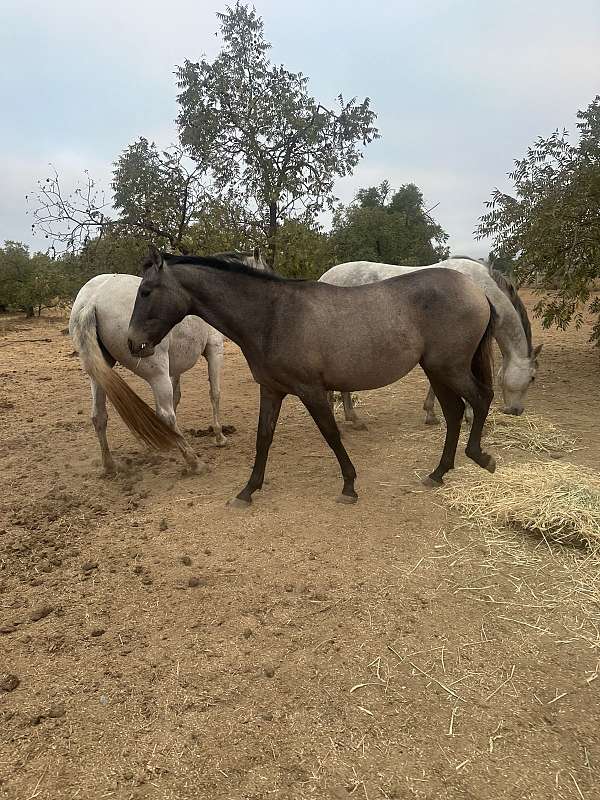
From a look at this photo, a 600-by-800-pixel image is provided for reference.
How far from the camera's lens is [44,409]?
6.93 m

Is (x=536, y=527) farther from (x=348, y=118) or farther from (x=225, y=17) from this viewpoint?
(x=225, y=17)

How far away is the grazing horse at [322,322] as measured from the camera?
347 centimetres

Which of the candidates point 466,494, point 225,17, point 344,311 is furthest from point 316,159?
point 466,494

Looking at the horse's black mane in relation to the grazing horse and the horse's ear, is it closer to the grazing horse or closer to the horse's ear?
the grazing horse

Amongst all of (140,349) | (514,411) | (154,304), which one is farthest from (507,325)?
(140,349)

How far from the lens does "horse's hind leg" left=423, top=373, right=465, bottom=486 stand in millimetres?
3900

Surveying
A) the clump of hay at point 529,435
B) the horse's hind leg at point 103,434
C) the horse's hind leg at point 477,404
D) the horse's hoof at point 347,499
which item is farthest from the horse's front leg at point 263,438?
the clump of hay at point 529,435

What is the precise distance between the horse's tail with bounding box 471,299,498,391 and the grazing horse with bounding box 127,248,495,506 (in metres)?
0.23

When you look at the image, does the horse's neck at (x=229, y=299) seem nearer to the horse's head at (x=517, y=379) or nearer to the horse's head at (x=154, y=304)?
the horse's head at (x=154, y=304)

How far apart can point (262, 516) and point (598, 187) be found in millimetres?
6864

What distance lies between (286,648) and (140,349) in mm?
2270

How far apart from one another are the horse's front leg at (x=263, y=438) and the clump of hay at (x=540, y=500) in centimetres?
144

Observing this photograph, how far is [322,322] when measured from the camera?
3.50m

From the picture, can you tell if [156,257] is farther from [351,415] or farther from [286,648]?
[351,415]
